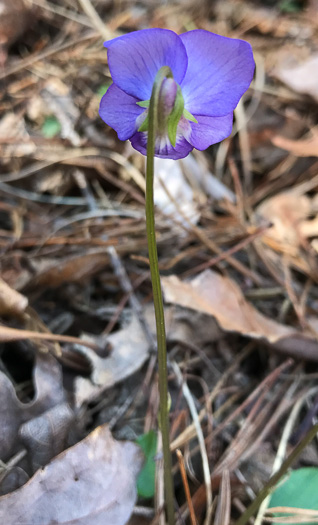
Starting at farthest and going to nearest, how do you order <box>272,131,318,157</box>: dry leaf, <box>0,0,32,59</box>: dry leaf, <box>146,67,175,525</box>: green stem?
<box>0,0,32,59</box>: dry leaf < <box>272,131,318,157</box>: dry leaf < <box>146,67,175,525</box>: green stem

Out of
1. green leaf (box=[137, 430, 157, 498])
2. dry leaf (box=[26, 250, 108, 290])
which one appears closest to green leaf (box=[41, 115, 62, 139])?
dry leaf (box=[26, 250, 108, 290])

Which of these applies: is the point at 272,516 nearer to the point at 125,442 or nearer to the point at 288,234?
the point at 125,442

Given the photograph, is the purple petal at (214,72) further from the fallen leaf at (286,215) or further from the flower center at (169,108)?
the fallen leaf at (286,215)

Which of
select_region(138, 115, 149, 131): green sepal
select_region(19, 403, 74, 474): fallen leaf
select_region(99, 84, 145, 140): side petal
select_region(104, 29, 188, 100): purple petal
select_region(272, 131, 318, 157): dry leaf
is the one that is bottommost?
select_region(19, 403, 74, 474): fallen leaf

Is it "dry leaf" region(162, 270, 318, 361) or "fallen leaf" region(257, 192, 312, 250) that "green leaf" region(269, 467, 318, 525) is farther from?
"fallen leaf" region(257, 192, 312, 250)

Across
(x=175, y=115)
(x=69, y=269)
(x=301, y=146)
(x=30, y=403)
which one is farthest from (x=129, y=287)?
(x=301, y=146)

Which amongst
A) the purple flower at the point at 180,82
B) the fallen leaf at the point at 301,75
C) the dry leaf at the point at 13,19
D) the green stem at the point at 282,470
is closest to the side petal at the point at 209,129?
the purple flower at the point at 180,82
